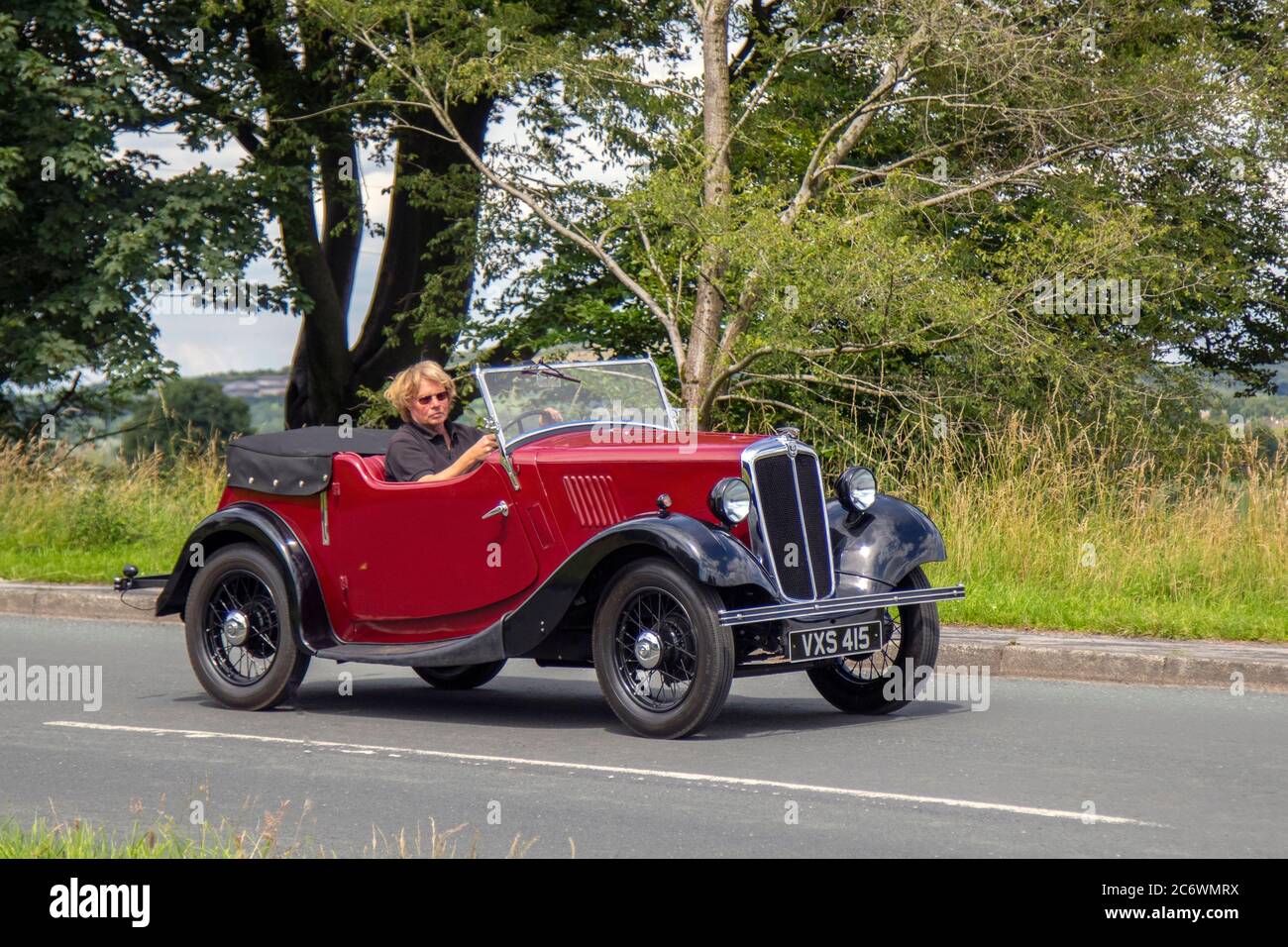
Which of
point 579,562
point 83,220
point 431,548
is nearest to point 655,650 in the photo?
point 579,562

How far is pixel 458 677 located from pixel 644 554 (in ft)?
8.60

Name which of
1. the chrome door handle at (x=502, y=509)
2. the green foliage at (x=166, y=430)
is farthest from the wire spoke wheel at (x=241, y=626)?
the green foliage at (x=166, y=430)

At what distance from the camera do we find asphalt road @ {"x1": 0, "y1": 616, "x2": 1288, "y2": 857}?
5.70m

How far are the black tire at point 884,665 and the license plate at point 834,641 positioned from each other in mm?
278

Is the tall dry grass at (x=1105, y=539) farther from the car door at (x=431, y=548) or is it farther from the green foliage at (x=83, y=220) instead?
the green foliage at (x=83, y=220)

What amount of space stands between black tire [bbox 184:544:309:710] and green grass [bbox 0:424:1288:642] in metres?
4.98

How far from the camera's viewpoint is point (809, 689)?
9.69m

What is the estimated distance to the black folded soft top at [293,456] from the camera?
886 centimetres

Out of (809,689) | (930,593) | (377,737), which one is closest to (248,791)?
(377,737)

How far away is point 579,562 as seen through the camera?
7.68 metres

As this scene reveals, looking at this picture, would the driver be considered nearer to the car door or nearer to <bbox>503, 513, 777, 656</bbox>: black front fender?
the car door
